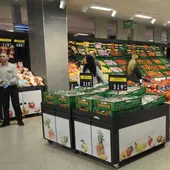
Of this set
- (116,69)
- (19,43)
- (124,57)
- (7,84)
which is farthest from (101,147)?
(124,57)

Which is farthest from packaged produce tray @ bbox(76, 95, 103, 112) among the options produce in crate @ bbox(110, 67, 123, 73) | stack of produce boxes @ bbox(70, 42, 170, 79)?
produce in crate @ bbox(110, 67, 123, 73)

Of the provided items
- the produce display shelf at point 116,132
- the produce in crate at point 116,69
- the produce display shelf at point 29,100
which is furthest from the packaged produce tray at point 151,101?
the produce in crate at point 116,69

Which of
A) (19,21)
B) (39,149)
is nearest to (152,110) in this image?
(39,149)

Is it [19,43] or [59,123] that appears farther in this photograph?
[19,43]

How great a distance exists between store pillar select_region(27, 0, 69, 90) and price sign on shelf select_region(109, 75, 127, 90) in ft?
10.7

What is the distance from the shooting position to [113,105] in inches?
117

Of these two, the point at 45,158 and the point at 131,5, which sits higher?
the point at 131,5

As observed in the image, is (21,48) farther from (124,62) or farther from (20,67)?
(124,62)

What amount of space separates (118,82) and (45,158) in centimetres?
162

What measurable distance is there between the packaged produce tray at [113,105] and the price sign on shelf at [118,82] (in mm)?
498

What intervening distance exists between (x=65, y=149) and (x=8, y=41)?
4.32 m

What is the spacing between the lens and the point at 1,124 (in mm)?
5469

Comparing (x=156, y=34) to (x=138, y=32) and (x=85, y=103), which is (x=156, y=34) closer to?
(x=138, y=32)

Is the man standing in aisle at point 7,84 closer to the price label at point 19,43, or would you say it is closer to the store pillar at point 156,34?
the price label at point 19,43
